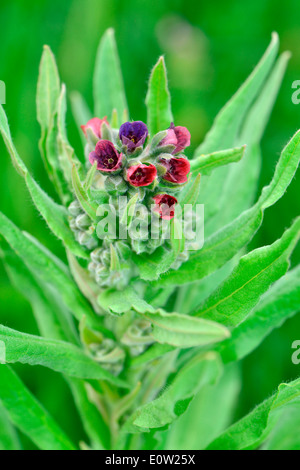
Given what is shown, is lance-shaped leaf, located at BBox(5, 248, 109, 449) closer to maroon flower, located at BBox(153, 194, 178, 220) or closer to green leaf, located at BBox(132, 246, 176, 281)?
green leaf, located at BBox(132, 246, 176, 281)

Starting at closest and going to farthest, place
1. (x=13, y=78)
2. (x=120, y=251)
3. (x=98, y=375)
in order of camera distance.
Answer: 1. (x=120, y=251)
2. (x=98, y=375)
3. (x=13, y=78)

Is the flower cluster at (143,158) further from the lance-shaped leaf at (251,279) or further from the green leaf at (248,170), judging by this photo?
the green leaf at (248,170)

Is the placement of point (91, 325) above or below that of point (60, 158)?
below

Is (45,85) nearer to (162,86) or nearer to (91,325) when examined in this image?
(162,86)

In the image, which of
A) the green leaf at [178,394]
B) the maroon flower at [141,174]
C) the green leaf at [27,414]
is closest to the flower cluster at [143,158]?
the maroon flower at [141,174]

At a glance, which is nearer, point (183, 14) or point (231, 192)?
point (231, 192)
